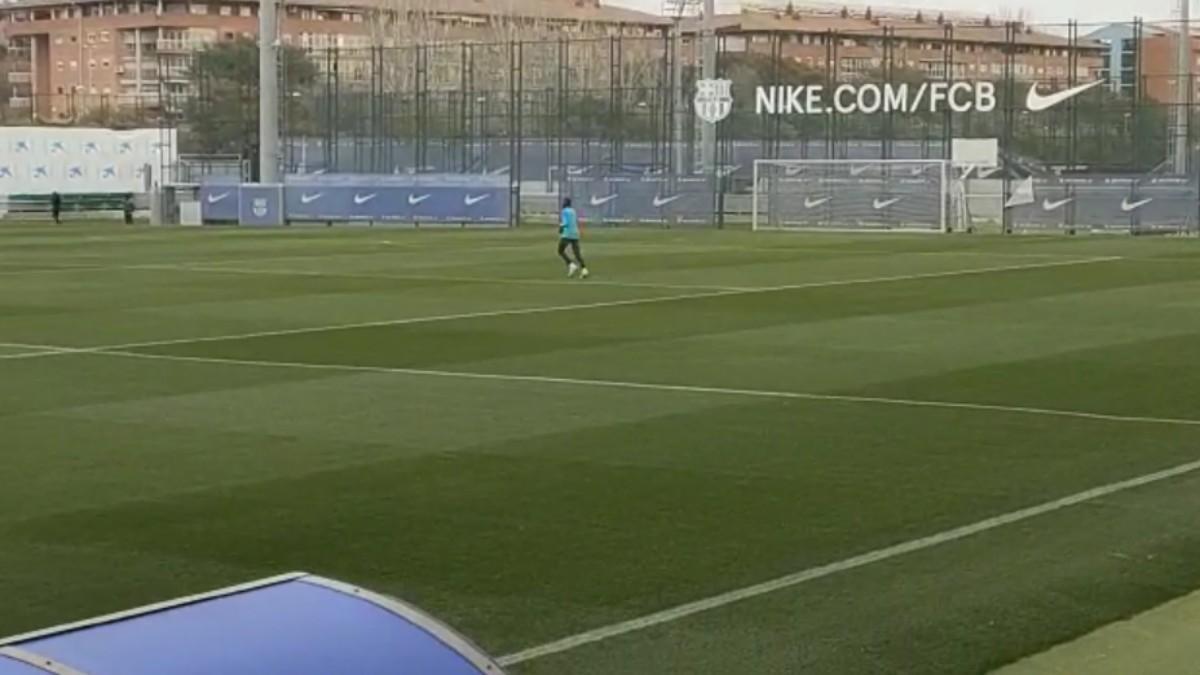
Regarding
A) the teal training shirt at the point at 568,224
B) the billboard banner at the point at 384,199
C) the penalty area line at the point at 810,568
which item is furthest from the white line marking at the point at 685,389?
the billboard banner at the point at 384,199

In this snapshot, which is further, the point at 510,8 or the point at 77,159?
the point at 510,8

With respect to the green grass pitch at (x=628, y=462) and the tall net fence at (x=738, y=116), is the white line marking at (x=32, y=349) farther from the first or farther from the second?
the tall net fence at (x=738, y=116)

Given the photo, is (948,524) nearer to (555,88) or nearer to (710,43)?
(710,43)

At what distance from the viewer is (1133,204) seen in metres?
55.7

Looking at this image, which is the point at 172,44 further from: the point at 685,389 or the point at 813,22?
the point at 685,389

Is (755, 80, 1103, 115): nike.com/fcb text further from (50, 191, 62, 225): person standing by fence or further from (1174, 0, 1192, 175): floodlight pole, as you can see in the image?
(50, 191, 62, 225): person standing by fence

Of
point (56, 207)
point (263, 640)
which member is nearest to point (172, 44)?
point (56, 207)

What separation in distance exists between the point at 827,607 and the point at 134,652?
223 inches

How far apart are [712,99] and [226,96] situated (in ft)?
121

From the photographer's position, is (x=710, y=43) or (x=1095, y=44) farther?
(x=1095, y=44)

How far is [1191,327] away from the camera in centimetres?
2434

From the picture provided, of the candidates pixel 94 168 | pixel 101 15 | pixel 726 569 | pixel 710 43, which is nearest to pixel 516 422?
pixel 726 569

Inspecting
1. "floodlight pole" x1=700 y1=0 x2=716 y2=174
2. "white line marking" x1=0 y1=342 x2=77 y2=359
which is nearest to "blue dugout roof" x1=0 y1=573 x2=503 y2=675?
"white line marking" x1=0 y1=342 x2=77 y2=359

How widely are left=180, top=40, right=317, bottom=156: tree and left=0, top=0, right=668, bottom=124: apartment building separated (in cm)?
1892
